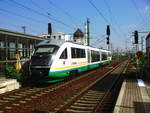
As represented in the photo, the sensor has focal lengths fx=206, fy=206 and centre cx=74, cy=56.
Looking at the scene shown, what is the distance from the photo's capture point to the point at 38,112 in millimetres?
7496

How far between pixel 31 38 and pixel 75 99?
9.75m

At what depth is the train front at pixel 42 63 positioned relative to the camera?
12594 mm

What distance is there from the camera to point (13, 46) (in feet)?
56.4

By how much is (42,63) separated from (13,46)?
5542 mm

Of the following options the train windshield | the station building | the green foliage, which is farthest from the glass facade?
the train windshield

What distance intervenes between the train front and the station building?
2.74 meters

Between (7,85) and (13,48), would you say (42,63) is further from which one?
(13,48)

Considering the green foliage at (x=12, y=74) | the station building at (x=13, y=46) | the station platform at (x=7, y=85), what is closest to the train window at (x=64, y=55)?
the green foliage at (x=12, y=74)

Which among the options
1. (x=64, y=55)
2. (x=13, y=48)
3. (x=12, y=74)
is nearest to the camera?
(x=12, y=74)

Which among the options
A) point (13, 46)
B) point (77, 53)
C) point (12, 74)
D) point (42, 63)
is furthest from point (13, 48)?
point (77, 53)

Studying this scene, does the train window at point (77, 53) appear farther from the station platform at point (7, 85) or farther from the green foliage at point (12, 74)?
the station platform at point (7, 85)

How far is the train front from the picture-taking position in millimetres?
12594

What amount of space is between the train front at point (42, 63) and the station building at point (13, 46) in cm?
274

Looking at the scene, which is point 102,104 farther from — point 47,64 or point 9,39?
point 9,39
